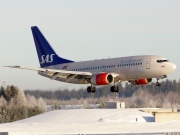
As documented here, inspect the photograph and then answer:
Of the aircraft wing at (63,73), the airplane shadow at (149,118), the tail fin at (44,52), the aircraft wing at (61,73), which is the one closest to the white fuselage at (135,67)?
the aircraft wing at (61,73)

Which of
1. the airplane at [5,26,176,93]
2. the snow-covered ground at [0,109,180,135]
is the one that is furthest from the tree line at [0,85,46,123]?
the airplane at [5,26,176,93]

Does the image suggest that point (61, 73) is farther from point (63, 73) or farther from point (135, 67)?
point (135, 67)

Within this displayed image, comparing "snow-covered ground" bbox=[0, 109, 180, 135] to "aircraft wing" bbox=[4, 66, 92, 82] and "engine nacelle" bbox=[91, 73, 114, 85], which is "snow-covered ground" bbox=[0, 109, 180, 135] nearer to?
"aircraft wing" bbox=[4, 66, 92, 82]

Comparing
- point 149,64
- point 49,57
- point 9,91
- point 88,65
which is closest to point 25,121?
point 9,91

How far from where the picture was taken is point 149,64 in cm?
11100

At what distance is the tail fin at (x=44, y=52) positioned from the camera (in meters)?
128

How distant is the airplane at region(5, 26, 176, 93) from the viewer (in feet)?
365

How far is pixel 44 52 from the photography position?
433 ft

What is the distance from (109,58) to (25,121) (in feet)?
115

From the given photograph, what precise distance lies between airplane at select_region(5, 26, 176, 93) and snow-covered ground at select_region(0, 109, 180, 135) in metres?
8.99

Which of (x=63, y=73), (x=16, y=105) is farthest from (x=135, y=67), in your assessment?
(x=16, y=105)

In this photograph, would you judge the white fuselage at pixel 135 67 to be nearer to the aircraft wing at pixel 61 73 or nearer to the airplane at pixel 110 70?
the airplane at pixel 110 70

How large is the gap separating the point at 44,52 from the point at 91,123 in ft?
45.9

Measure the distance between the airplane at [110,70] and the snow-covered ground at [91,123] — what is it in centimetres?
899
